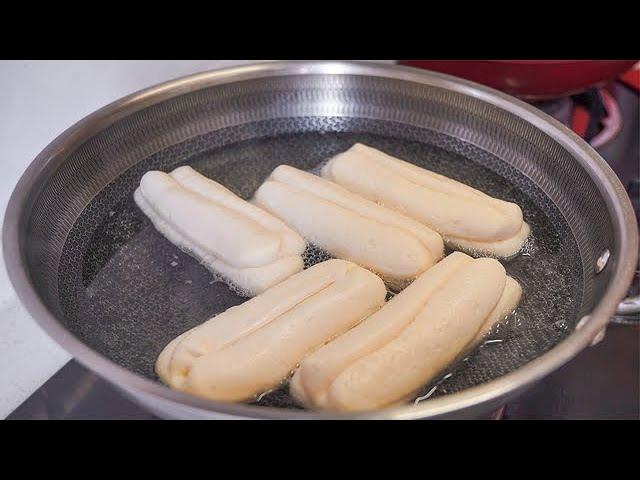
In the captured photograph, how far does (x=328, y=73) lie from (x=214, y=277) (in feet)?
1.70

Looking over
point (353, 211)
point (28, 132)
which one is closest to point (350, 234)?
point (353, 211)

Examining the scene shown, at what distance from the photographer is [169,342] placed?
103 centimetres

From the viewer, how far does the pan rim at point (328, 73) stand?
759 mm

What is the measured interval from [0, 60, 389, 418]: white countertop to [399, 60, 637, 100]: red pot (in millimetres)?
792

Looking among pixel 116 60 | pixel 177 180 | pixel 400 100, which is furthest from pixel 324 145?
pixel 116 60

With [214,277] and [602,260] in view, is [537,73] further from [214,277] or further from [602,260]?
[214,277]

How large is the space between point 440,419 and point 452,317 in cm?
23

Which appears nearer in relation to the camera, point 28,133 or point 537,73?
point 28,133

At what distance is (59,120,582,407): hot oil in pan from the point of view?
103cm

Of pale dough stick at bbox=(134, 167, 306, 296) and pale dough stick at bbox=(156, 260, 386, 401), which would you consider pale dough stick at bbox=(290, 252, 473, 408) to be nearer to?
pale dough stick at bbox=(156, 260, 386, 401)

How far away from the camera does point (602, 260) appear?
1.09m

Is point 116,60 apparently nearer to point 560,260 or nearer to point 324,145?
point 324,145

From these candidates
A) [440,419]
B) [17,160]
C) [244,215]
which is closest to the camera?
[440,419]

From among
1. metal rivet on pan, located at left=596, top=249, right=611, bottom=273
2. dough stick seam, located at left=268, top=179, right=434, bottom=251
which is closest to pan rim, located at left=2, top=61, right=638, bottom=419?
metal rivet on pan, located at left=596, top=249, right=611, bottom=273
